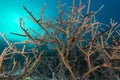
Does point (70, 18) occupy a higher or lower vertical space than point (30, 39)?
higher

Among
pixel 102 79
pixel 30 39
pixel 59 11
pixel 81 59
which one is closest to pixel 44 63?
pixel 81 59

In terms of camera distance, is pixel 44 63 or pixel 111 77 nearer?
pixel 111 77

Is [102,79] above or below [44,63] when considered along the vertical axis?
below

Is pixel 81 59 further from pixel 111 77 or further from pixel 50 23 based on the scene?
pixel 50 23

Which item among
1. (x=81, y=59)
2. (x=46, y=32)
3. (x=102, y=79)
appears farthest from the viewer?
(x=81, y=59)

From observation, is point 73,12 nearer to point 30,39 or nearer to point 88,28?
point 88,28

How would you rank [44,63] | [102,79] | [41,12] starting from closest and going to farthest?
[41,12] < [102,79] < [44,63]

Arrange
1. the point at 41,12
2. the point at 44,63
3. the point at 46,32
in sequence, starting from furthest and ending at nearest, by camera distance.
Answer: the point at 44,63 < the point at 46,32 < the point at 41,12

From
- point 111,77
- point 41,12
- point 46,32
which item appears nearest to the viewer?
point 41,12

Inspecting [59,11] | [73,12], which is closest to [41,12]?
[59,11]

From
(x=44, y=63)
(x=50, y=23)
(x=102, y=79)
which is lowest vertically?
(x=102, y=79)

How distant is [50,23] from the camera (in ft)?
12.0

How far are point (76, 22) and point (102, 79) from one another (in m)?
2.94

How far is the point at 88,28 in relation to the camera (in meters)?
3.74
